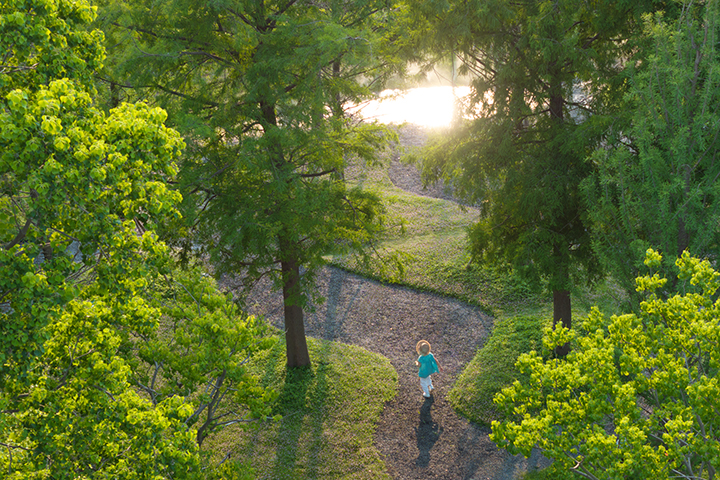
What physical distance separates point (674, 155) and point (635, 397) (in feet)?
11.0

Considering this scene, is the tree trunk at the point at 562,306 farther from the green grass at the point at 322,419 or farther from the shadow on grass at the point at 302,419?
the shadow on grass at the point at 302,419

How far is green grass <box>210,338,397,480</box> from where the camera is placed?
982 centimetres

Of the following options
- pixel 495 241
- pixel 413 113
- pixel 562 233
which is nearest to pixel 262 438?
pixel 495 241

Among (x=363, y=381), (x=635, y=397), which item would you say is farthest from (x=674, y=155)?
(x=363, y=381)

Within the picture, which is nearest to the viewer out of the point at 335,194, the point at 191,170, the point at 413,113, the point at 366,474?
the point at 191,170

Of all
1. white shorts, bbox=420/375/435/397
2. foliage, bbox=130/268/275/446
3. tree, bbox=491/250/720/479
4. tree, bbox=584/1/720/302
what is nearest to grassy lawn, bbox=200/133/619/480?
white shorts, bbox=420/375/435/397

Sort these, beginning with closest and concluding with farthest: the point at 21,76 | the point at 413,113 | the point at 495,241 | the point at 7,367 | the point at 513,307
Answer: the point at 7,367, the point at 21,76, the point at 495,241, the point at 513,307, the point at 413,113

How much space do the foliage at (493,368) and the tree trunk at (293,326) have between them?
350cm

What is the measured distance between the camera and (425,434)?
417 inches

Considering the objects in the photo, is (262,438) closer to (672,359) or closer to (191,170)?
(191,170)

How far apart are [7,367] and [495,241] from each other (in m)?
8.97

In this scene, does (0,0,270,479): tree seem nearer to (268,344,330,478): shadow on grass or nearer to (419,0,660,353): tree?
(268,344,330,478): shadow on grass

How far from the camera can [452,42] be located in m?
9.98

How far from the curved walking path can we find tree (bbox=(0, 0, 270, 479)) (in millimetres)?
5854
